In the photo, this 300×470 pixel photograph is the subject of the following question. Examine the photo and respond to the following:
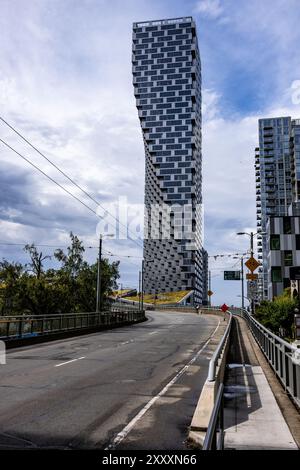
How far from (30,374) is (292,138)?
15889cm

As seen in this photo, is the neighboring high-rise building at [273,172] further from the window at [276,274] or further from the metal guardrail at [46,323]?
the metal guardrail at [46,323]

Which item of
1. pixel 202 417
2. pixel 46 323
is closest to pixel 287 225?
pixel 46 323

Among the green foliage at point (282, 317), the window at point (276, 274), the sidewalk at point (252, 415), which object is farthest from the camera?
the window at point (276, 274)

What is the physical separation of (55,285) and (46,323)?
30.7m

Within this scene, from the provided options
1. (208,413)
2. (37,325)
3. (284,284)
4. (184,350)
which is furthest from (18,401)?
(284,284)

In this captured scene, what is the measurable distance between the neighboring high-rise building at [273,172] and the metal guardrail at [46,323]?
132936 mm

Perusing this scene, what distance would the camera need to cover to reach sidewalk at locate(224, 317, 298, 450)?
692 cm

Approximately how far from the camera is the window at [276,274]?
270 ft

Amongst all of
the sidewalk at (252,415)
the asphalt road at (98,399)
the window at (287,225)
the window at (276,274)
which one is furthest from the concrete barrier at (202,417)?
the window at (287,225)

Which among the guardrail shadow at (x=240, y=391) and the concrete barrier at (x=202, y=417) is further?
the guardrail shadow at (x=240, y=391)

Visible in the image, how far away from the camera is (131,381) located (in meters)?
12.4

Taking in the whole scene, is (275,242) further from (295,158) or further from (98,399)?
(295,158)

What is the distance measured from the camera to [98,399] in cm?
995
